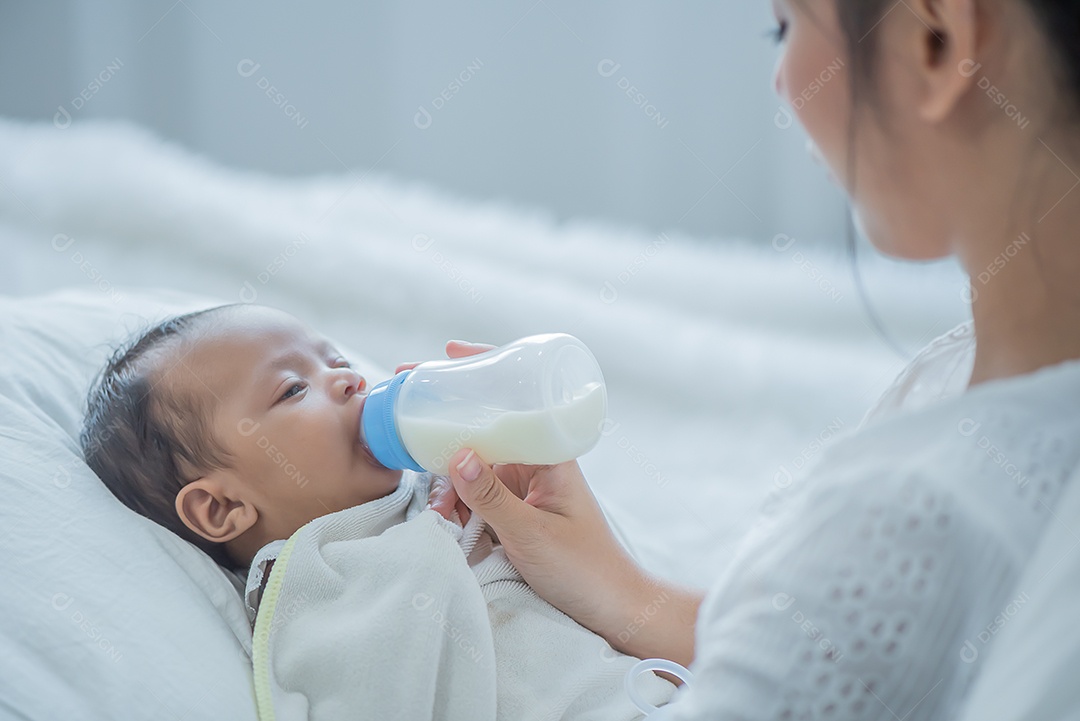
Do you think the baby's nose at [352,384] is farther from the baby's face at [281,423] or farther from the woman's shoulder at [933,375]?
the woman's shoulder at [933,375]

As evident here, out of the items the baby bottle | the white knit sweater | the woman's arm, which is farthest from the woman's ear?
the woman's arm

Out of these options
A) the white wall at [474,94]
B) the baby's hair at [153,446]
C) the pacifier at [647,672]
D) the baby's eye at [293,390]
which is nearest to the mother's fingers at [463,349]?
the baby's eye at [293,390]

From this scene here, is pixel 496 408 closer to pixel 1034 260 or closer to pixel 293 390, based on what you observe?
pixel 293 390

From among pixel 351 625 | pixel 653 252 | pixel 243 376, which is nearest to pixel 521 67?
pixel 653 252

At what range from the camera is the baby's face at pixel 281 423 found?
1023mm

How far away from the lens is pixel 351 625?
91 centimetres

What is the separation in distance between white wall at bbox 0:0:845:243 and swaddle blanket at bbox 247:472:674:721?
1.69 metres

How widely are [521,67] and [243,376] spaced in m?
1.63

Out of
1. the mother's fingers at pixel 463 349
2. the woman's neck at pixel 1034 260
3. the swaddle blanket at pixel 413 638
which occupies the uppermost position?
the woman's neck at pixel 1034 260

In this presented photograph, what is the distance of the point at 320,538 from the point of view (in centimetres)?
98

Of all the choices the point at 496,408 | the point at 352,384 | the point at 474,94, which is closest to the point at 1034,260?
the point at 496,408

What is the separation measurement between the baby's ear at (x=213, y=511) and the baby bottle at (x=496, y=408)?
17 centimetres

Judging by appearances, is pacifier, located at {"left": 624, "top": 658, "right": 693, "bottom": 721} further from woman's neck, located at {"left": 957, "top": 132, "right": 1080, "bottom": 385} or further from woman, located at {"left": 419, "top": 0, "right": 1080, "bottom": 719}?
woman's neck, located at {"left": 957, "top": 132, "right": 1080, "bottom": 385}

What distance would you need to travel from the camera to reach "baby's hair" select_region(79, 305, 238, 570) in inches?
40.5
